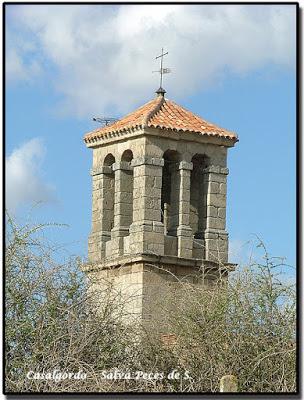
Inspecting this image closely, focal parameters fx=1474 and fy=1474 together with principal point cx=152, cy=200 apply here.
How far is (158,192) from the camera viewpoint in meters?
21.4

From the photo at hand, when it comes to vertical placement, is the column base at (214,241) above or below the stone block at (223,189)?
below

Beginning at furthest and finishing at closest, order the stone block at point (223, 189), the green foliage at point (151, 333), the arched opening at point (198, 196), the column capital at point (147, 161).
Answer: the arched opening at point (198, 196) → the stone block at point (223, 189) → the column capital at point (147, 161) → the green foliage at point (151, 333)

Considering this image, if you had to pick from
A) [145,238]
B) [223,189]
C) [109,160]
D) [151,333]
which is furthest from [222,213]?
[151,333]

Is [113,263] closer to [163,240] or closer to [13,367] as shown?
[163,240]

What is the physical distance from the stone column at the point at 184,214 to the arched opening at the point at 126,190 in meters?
0.72

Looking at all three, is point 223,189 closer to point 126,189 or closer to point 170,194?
point 170,194

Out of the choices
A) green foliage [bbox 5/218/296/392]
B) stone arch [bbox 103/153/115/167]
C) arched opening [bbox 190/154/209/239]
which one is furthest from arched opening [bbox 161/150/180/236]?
green foliage [bbox 5/218/296/392]

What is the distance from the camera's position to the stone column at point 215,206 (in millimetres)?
21609

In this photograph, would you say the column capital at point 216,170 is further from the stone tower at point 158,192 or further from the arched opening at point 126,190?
the arched opening at point 126,190

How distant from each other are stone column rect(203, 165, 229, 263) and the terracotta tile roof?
2.57 ft

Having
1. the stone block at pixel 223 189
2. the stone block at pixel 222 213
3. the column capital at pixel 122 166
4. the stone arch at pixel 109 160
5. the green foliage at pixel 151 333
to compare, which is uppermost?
the stone arch at pixel 109 160

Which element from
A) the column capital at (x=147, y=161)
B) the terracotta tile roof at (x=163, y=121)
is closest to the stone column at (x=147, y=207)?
the column capital at (x=147, y=161)

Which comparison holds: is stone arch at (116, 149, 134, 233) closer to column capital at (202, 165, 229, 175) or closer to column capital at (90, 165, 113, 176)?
column capital at (90, 165, 113, 176)

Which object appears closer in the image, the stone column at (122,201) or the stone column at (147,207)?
the stone column at (147,207)
